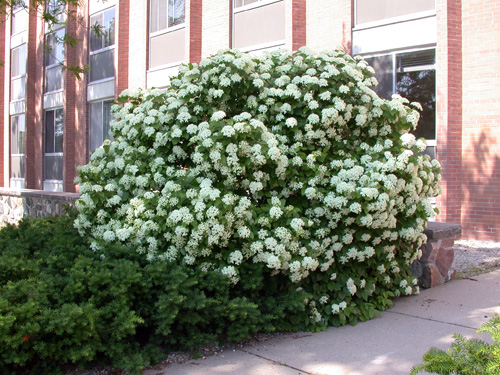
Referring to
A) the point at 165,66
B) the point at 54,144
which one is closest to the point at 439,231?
the point at 165,66

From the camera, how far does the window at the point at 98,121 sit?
749 inches

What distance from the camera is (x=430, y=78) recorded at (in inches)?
416

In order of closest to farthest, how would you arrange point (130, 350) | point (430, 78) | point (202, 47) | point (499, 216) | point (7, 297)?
point (7, 297)
point (130, 350)
point (499, 216)
point (430, 78)
point (202, 47)

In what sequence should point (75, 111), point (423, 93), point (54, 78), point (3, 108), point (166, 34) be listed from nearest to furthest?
point (423, 93)
point (166, 34)
point (75, 111)
point (54, 78)
point (3, 108)

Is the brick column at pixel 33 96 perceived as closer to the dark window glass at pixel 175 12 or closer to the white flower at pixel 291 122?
the dark window glass at pixel 175 12

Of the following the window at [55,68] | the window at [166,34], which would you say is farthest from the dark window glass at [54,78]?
the window at [166,34]

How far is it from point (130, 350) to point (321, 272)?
74.2 inches

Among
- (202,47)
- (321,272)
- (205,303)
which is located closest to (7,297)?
(205,303)

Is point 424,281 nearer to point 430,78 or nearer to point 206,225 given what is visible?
point 206,225

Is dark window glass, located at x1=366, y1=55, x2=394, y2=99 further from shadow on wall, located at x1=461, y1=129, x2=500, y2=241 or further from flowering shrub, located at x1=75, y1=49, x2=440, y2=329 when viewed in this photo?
flowering shrub, located at x1=75, y1=49, x2=440, y2=329

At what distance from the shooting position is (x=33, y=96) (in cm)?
2392

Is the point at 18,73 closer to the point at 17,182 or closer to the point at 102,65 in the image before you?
the point at 17,182

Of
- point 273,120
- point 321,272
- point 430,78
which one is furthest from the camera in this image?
point 430,78

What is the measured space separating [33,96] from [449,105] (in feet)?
63.9
